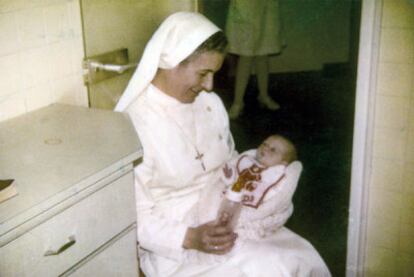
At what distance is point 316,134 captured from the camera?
4574mm

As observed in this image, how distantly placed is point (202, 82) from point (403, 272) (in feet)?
4.19

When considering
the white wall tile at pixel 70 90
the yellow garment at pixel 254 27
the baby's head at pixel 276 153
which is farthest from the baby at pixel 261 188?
the yellow garment at pixel 254 27

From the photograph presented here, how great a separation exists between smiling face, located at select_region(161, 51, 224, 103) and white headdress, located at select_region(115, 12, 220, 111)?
3cm

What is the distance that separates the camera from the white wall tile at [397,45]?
1976 mm

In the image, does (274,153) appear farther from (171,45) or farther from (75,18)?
(75,18)

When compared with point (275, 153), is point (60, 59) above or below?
above

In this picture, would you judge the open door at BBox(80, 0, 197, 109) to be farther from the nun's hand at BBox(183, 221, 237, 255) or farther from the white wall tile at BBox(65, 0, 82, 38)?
the nun's hand at BBox(183, 221, 237, 255)

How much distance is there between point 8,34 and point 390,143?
1503mm

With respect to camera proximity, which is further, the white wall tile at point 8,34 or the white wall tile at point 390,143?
the white wall tile at point 390,143

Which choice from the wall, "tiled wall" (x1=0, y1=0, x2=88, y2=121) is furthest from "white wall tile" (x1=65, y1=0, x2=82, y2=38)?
the wall

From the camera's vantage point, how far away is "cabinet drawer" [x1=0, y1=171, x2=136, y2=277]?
1128mm

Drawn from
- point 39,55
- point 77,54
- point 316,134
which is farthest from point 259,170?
point 316,134

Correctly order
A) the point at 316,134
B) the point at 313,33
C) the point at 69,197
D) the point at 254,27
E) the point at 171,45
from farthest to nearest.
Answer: the point at 313,33 → the point at 254,27 → the point at 316,134 → the point at 171,45 → the point at 69,197

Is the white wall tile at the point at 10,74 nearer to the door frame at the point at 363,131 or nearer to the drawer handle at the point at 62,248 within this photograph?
the drawer handle at the point at 62,248
